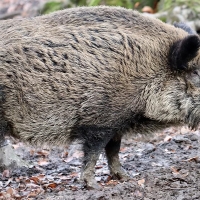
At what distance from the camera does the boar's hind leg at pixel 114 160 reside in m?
7.03

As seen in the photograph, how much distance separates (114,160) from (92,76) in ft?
5.00

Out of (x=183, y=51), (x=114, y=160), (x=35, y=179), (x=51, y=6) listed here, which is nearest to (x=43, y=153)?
(x=35, y=179)

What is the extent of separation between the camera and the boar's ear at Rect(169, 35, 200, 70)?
5.98 m

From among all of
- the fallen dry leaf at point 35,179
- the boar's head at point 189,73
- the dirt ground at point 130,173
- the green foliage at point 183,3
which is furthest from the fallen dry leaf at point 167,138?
the green foliage at point 183,3

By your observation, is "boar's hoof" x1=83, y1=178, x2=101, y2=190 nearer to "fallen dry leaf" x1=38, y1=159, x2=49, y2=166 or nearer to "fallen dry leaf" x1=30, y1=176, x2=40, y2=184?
"fallen dry leaf" x1=30, y1=176, x2=40, y2=184

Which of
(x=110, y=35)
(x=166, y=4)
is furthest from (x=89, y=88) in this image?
(x=166, y=4)

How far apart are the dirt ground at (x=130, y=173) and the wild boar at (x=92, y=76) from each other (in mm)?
625

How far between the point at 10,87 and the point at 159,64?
5.81 ft

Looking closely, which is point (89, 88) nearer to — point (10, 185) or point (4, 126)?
point (4, 126)

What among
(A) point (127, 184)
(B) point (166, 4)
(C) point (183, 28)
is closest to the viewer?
(A) point (127, 184)

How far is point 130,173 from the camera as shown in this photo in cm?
736

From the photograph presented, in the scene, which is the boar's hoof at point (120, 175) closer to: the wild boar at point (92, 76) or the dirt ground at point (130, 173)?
the dirt ground at point (130, 173)

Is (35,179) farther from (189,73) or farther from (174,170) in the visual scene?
(189,73)

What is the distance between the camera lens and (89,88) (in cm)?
609
